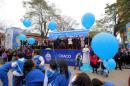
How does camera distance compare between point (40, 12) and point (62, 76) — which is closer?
point (62, 76)

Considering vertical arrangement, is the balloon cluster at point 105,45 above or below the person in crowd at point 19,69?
above

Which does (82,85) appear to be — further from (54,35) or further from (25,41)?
(25,41)

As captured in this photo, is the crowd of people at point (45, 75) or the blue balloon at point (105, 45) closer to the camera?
the crowd of people at point (45, 75)

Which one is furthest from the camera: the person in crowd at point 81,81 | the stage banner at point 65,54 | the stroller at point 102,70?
the stage banner at point 65,54

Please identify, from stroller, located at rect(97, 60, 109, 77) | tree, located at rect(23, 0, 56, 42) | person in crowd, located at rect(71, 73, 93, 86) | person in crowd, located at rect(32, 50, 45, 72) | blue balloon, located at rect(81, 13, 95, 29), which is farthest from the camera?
tree, located at rect(23, 0, 56, 42)

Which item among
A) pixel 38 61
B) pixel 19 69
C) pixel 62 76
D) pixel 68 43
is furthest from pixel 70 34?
pixel 62 76

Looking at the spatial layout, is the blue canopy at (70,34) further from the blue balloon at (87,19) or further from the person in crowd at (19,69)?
the person in crowd at (19,69)

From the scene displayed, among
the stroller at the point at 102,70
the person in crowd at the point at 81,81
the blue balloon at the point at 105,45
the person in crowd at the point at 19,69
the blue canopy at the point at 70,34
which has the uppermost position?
the blue canopy at the point at 70,34

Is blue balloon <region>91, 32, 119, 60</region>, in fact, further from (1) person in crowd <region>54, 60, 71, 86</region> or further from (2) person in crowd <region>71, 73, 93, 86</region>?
(2) person in crowd <region>71, 73, 93, 86</region>

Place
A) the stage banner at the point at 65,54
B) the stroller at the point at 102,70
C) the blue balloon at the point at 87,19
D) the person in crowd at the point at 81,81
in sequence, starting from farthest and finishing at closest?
1. the stage banner at the point at 65,54
2. the stroller at the point at 102,70
3. the blue balloon at the point at 87,19
4. the person in crowd at the point at 81,81

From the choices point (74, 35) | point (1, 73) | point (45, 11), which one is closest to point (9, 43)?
point (74, 35)

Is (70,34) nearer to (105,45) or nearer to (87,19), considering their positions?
(87,19)

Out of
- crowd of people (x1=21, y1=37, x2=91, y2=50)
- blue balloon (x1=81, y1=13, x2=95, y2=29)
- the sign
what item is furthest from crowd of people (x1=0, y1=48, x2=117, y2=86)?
the sign

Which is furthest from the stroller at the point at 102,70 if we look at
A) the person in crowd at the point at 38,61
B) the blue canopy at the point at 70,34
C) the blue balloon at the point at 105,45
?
the blue balloon at the point at 105,45
